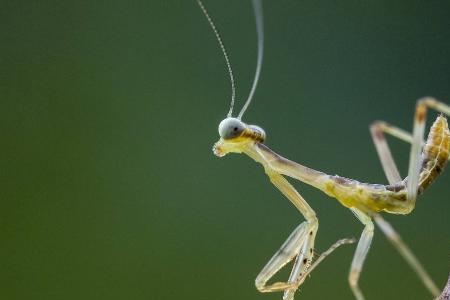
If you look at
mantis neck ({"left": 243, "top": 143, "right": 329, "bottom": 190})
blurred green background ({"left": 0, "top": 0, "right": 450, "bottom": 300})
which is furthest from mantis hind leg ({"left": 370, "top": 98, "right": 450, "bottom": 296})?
blurred green background ({"left": 0, "top": 0, "right": 450, "bottom": 300})

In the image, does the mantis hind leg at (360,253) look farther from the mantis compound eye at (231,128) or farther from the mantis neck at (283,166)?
the mantis compound eye at (231,128)

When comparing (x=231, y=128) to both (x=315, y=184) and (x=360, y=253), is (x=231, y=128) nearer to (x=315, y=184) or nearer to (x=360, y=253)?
(x=315, y=184)

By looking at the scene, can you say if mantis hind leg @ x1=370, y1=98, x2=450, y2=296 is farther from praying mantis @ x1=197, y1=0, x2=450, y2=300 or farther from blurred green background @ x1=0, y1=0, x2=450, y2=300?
blurred green background @ x1=0, y1=0, x2=450, y2=300

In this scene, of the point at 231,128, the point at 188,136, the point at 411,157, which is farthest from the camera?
the point at 188,136

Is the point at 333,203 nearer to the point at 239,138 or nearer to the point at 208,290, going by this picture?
the point at 208,290

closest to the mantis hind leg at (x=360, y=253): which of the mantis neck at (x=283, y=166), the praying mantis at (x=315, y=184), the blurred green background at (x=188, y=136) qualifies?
the praying mantis at (x=315, y=184)

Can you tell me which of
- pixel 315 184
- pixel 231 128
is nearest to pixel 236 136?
pixel 231 128

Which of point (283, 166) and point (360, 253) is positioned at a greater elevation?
point (283, 166)
